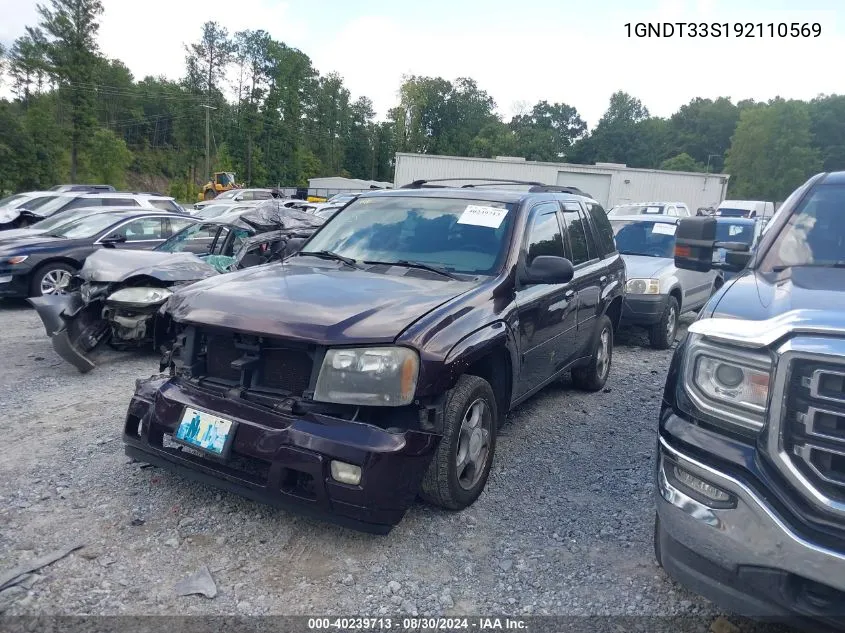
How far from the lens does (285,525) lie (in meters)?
3.31

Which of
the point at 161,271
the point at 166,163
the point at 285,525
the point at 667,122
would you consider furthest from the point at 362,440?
the point at 667,122

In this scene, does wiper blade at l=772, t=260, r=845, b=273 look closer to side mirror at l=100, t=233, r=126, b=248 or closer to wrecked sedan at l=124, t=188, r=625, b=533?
wrecked sedan at l=124, t=188, r=625, b=533

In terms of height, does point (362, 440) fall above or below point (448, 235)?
below

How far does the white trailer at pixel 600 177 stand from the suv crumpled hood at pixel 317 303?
30389 mm

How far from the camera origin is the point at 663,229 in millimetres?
9000

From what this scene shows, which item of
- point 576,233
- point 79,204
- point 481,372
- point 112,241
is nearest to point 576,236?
point 576,233

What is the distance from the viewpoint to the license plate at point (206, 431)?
3.01 meters

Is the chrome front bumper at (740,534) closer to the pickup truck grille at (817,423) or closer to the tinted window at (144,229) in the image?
the pickup truck grille at (817,423)

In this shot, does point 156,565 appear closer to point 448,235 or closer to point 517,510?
point 517,510

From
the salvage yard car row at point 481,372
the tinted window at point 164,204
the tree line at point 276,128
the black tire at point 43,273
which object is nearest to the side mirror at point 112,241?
the black tire at point 43,273

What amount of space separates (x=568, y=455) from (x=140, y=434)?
283cm

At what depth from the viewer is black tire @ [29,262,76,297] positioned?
28.9 feet

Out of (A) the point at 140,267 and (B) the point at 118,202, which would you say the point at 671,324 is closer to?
(A) the point at 140,267

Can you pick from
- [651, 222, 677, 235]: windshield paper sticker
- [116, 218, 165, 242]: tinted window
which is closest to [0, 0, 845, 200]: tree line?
[116, 218, 165, 242]: tinted window
